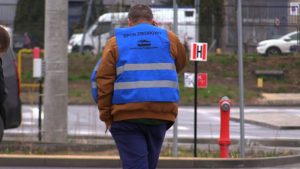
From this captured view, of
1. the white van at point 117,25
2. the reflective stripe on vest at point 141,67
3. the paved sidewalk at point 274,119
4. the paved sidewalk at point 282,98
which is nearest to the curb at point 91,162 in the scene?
the reflective stripe on vest at point 141,67

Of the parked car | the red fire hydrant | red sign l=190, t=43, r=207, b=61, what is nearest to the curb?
the red fire hydrant

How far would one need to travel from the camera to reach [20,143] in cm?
1329

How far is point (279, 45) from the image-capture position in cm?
3694

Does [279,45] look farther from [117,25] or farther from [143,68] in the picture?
[143,68]

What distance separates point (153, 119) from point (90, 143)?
25.7 ft

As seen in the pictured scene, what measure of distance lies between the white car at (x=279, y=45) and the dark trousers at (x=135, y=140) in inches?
1205

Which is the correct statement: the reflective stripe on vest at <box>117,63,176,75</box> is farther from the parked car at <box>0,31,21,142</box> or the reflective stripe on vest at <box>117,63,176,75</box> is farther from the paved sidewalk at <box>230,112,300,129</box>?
the paved sidewalk at <box>230,112,300,129</box>

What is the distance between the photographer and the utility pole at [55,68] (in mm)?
13273

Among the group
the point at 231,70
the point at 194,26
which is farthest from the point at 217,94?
the point at 194,26

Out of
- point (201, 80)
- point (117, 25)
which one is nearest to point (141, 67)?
point (201, 80)

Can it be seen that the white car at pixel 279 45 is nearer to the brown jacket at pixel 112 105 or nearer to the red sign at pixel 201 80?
the red sign at pixel 201 80

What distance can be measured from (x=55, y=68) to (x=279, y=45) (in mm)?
24900

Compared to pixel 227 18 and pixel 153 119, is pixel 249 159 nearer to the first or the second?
pixel 153 119

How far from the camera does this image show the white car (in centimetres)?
3644
